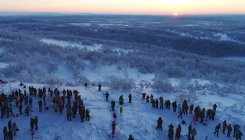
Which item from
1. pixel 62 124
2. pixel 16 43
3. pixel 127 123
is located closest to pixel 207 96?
pixel 127 123

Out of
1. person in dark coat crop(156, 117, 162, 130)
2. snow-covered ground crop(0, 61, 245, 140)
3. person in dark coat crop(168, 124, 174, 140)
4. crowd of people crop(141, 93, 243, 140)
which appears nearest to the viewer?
person in dark coat crop(168, 124, 174, 140)

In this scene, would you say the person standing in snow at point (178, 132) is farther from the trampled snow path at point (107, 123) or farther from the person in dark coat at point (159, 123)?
the person in dark coat at point (159, 123)

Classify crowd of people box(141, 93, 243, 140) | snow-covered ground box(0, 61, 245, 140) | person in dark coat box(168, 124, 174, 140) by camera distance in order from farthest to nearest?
crowd of people box(141, 93, 243, 140) → snow-covered ground box(0, 61, 245, 140) → person in dark coat box(168, 124, 174, 140)

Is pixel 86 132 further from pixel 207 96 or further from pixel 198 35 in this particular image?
pixel 198 35

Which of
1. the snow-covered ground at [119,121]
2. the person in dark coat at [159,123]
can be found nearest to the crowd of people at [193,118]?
the person in dark coat at [159,123]

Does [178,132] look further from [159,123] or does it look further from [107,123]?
[107,123]

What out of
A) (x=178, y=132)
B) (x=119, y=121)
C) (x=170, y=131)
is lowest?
(x=119, y=121)

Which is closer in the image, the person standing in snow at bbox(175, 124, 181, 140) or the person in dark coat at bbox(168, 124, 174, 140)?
the person in dark coat at bbox(168, 124, 174, 140)

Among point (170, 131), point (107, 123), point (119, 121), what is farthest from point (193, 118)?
point (107, 123)

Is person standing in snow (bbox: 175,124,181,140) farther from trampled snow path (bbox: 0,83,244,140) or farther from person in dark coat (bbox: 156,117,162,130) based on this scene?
person in dark coat (bbox: 156,117,162,130)

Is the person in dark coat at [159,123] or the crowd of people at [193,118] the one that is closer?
the crowd of people at [193,118]

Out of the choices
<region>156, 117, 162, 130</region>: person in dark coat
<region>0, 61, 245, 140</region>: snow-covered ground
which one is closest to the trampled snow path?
<region>0, 61, 245, 140</region>: snow-covered ground
